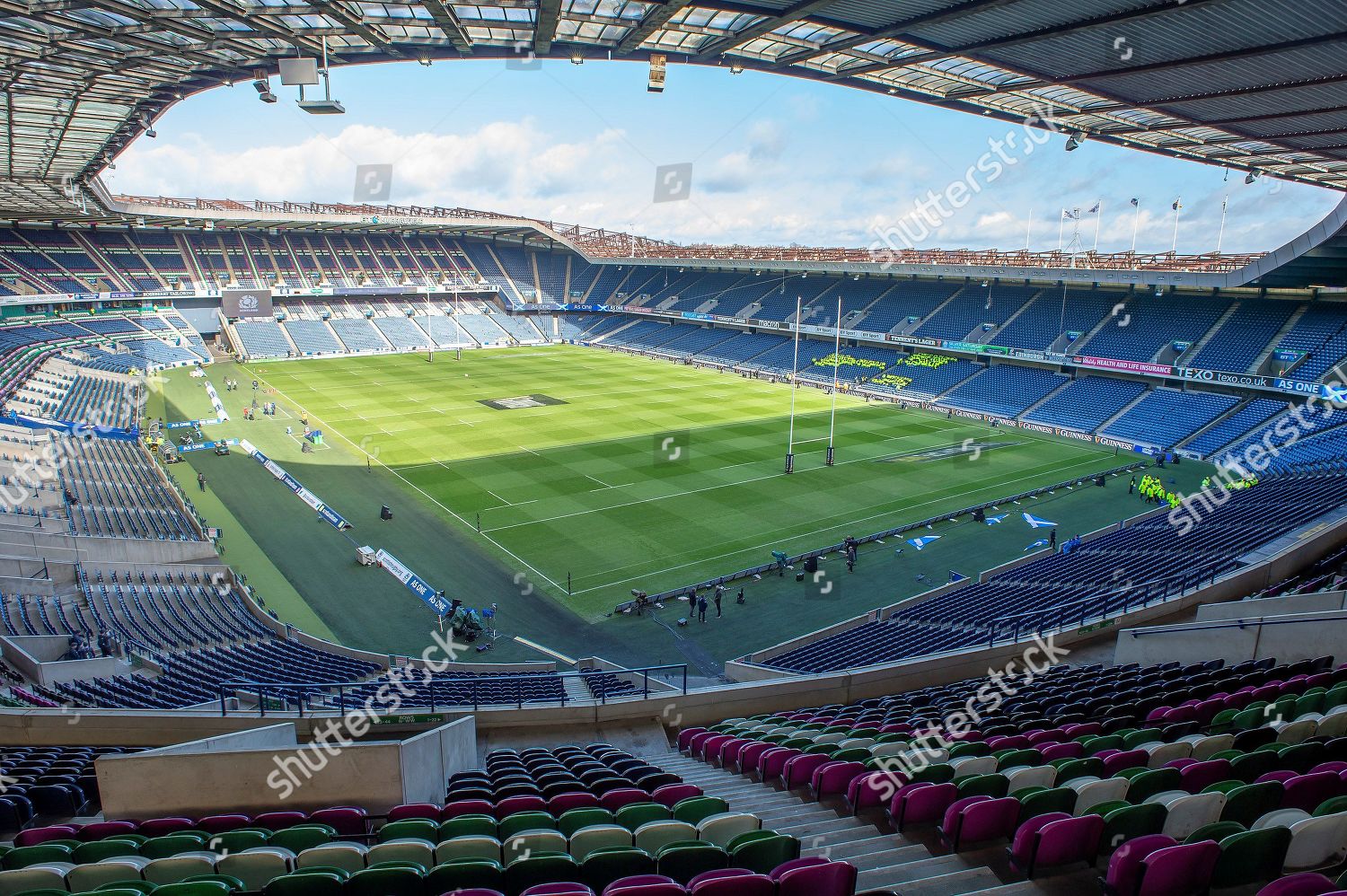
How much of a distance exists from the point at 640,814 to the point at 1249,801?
456 centimetres

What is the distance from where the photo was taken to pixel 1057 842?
17.4 ft

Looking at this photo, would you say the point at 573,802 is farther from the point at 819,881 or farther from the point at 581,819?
the point at 819,881

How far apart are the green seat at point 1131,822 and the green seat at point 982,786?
116 cm

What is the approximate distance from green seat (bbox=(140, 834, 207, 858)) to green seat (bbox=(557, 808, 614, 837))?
9.58 ft

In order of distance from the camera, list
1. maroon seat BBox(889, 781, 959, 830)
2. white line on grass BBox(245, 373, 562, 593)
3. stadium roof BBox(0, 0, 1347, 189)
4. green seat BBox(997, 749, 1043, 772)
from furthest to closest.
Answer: white line on grass BBox(245, 373, 562, 593) → stadium roof BBox(0, 0, 1347, 189) → green seat BBox(997, 749, 1043, 772) → maroon seat BBox(889, 781, 959, 830)

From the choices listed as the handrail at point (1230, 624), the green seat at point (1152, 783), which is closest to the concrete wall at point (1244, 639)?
the handrail at point (1230, 624)

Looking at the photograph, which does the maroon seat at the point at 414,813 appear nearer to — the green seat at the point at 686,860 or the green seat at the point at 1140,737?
the green seat at the point at 686,860

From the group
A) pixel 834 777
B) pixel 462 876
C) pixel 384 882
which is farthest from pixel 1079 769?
pixel 384 882

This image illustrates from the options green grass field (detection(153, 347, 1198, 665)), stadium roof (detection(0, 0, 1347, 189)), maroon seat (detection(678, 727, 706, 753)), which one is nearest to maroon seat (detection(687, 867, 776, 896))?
maroon seat (detection(678, 727, 706, 753))

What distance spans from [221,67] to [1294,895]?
962 inches

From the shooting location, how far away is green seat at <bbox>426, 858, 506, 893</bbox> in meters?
5.20

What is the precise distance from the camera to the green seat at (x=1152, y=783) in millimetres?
6123

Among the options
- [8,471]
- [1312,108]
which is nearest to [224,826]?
[1312,108]

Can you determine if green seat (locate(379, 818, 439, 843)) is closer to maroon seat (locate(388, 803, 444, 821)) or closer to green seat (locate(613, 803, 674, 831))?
maroon seat (locate(388, 803, 444, 821))
